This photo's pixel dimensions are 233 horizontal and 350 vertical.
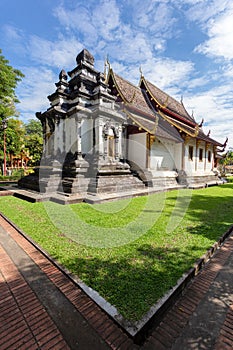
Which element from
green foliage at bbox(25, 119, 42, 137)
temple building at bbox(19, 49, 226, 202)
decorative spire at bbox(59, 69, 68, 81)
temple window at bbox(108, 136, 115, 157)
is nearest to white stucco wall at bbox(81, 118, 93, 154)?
temple building at bbox(19, 49, 226, 202)

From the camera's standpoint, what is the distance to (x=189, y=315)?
2189 millimetres

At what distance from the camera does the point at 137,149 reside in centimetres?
1254

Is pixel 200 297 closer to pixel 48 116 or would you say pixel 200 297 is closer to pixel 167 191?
pixel 167 191

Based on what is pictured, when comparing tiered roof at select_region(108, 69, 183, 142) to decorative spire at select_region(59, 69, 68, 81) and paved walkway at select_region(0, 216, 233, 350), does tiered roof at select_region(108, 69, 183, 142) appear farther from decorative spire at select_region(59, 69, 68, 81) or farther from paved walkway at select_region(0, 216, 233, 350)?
paved walkway at select_region(0, 216, 233, 350)

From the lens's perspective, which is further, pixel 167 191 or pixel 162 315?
pixel 167 191

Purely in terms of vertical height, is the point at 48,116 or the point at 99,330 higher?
the point at 48,116

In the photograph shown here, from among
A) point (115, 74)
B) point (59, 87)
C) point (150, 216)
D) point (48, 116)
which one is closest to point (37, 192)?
point (48, 116)

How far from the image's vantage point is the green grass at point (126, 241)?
2.56 meters

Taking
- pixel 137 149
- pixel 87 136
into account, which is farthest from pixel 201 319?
pixel 137 149

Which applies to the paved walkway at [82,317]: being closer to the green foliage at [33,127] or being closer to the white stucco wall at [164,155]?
the white stucco wall at [164,155]

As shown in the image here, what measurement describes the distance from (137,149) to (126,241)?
917 centimetres

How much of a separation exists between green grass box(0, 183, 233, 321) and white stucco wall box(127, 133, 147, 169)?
5429 millimetres

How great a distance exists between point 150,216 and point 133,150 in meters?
7.48

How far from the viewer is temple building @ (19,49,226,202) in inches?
365
